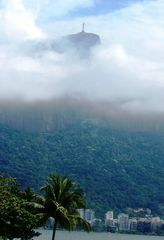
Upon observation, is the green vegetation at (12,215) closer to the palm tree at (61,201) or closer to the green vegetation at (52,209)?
the green vegetation at (52,209)

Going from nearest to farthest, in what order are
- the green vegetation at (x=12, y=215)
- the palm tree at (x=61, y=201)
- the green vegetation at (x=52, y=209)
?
the green vegetation at (x=12, y=215) < the green vegetation at (x=52, y=209) < the palm tree at (x=61, y=201)

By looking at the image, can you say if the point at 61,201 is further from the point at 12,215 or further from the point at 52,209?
the point at 12,215

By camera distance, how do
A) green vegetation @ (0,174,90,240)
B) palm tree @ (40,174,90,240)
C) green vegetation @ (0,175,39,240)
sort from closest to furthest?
green vegetation @ (0,175,39,240), green vegetation @ (0,174,90,240), palm tree @ (40,174,90,240)

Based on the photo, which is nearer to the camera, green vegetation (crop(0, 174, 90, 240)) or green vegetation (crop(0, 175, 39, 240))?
green vegetation (crop(0, 175, 39, 240))

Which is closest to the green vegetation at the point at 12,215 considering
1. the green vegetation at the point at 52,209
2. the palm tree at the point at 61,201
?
the green vegetation at the point at 52,209

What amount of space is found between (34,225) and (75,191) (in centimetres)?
511

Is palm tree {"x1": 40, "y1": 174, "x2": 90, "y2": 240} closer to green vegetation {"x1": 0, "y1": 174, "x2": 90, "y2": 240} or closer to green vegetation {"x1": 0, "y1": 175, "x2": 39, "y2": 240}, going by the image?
green vegetation {"x1": 0, "y1": 174, "x2": 90, "y2": 240}

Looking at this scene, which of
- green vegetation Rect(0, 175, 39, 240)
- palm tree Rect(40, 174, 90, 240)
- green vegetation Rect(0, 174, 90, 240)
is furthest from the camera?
palm tree Rect(40, 174, 90, 240)

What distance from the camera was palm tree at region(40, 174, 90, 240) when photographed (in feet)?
192

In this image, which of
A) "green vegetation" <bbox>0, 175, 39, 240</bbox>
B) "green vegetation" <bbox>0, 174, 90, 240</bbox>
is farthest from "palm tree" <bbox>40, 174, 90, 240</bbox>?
"green vegetation" <bbox>0, 175, 39, 240</bbox>

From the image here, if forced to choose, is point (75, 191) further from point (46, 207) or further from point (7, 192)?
point (7, 192)

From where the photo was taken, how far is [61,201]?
59.0 meters

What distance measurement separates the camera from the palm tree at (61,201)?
58531 millimetres

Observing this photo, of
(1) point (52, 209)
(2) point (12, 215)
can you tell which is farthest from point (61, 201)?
A: (2) point (12, 215)
